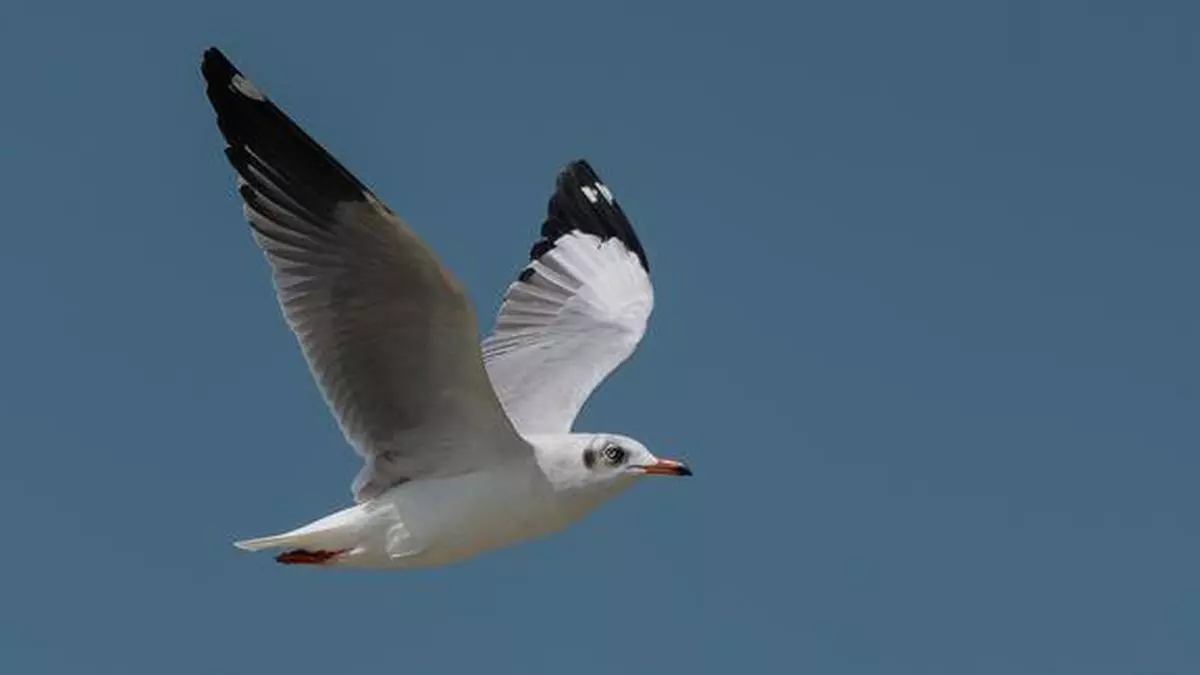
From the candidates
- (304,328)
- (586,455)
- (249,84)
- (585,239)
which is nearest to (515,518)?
(586,455)

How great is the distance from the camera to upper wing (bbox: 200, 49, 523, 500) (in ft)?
40.9

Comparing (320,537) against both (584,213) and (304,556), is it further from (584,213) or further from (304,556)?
(584,213)

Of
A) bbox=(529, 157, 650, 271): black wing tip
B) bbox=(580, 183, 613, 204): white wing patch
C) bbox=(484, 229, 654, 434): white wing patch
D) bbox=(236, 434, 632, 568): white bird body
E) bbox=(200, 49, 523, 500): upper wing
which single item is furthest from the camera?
bbox=(580, 183, 613, 204): white wing patch

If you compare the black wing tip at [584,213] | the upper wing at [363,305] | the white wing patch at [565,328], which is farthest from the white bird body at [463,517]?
the black wing tip at [584,213]

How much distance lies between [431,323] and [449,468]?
881mm

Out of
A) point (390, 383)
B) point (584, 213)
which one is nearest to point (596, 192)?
point (584, 213)

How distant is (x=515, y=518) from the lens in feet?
42.1

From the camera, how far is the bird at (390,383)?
41.1 feet

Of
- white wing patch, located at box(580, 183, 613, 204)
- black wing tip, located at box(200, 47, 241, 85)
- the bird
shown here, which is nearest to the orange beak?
the bird

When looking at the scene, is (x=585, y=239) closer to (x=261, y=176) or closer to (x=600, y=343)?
(x=600, y=343)

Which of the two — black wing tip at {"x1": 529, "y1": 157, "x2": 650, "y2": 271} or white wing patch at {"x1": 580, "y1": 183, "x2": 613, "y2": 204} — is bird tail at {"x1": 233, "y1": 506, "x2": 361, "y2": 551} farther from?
white wing patch at {"x1": 580, "y1": 183, "x2": 613, "y2": 204}

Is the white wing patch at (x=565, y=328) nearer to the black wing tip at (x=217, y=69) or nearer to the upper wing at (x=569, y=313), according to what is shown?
the upper wing at (x=569, y=313)

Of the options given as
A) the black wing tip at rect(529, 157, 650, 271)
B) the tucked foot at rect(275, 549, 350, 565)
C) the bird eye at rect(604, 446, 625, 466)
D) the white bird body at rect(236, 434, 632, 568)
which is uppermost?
the black wing tip at rect(529, 157, 650, 271)

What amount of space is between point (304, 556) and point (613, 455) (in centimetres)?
156
